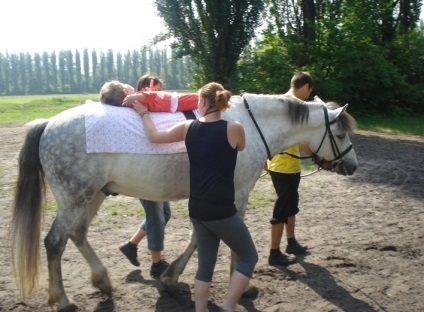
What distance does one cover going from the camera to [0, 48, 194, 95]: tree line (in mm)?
97250

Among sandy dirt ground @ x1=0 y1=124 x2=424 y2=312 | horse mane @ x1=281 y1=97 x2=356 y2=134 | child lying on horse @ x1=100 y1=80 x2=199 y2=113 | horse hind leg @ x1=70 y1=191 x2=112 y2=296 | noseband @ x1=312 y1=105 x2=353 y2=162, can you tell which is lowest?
sandy dirt ground @ x1=0 y1=124 x2=424 y2=312

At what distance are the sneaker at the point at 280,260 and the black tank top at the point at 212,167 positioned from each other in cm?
200

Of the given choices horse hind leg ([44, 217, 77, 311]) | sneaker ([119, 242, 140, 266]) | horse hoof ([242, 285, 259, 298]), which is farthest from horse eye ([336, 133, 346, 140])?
horse hind leg ([44, 217, 77, 311])

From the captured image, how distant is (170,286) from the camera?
13.8ft

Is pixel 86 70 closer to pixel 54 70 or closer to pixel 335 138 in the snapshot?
pixel 54 70

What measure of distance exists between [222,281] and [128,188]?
1.35m

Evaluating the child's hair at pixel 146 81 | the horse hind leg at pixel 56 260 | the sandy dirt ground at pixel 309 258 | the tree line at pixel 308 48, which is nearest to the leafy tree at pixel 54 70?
the tree line at pixel 308 48

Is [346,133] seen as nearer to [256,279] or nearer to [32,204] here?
[256,279]

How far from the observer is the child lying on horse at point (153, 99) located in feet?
13.0

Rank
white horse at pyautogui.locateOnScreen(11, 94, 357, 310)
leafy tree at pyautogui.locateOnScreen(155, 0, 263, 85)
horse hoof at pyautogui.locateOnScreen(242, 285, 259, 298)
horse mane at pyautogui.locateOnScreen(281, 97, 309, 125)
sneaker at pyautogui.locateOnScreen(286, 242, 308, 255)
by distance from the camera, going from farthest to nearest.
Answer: leafy tree at pyautogui.locateOnScreen(155, 0, 263, 85)
sneaker at pyautogui.locateOnScreen(286, 242, 308, 255)
horse mane at pyautogui.locateOnScreen(281, 97, 309, 125)
horse hoof at pyautogui.locateOnScreen(242, 285, 259, 298)
white horse at pyautogui.locateOnScreen(11, 94, 357, 310)

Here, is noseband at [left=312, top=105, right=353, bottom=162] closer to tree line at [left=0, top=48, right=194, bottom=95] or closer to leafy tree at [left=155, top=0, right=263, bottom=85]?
leafy tree at [left=155, top=0, right=263, bottom=85]

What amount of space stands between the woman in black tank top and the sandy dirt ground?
0.83 meters

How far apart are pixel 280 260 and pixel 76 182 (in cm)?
233

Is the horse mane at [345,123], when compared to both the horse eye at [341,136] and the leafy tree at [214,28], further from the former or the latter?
the leafy tree at [214,28]
